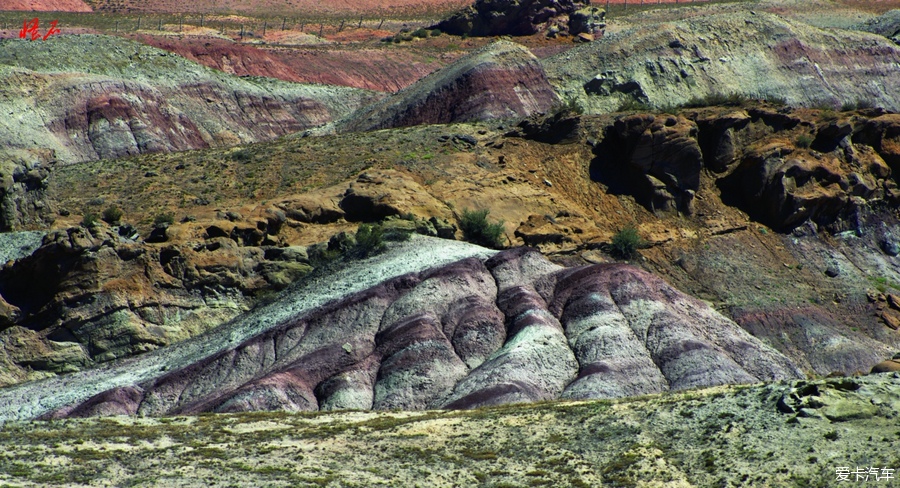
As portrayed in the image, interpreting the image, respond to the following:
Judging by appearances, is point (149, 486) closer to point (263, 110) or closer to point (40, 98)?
point (40, 98)

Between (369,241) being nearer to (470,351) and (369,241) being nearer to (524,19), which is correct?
(470,351)

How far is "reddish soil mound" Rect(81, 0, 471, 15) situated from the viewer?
429 ft

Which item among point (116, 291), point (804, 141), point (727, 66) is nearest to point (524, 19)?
point (727, 66)

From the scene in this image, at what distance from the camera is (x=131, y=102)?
66375 mm

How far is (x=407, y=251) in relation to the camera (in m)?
41.6

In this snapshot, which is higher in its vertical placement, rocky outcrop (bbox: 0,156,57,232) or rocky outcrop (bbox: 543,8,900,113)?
rocky outcrop (bbox: 0,156,57,232)

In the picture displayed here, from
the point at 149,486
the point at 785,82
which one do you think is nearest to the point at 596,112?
the point at 785,82

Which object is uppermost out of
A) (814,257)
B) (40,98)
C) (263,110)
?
(40,98)

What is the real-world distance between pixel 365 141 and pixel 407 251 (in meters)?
15.7

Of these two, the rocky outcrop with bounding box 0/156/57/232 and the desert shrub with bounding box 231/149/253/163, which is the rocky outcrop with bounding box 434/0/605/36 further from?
the rocky outcrop with bounding box 0/156/57/232

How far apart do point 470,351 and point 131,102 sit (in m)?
38.7

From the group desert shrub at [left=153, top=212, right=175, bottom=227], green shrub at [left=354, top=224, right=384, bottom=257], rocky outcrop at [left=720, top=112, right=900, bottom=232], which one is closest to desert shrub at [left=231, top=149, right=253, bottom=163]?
desert shrub at [left=153, top=212, right=175, bottom=227]

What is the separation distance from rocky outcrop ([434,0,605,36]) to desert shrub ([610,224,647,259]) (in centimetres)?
6063

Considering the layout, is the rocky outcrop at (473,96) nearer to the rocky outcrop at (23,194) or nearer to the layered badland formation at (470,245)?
the layered badland formation at (470,245)
